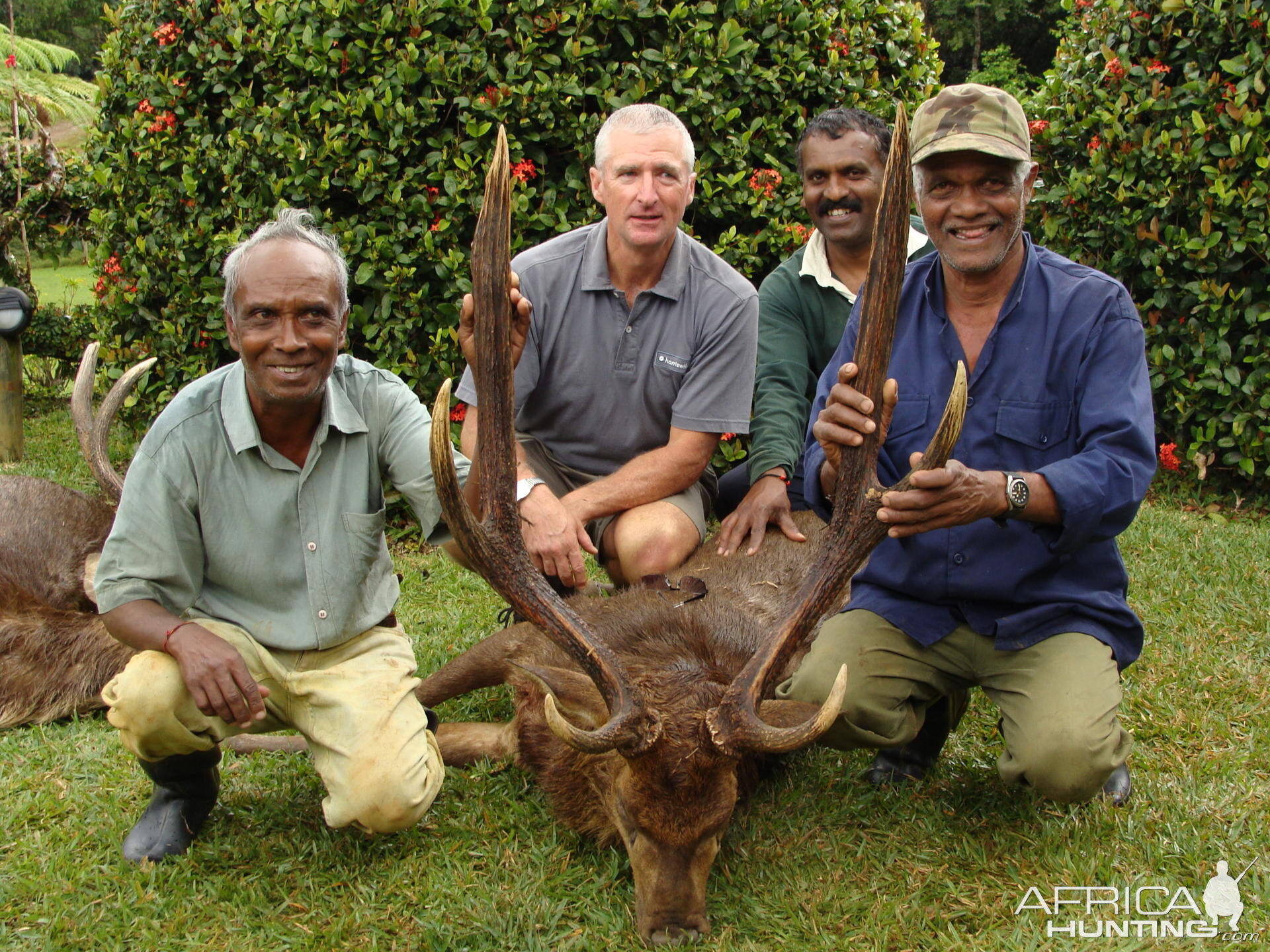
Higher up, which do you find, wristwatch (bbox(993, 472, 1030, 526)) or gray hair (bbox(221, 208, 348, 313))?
gray hair (bbox(221, 208, 348, 313))

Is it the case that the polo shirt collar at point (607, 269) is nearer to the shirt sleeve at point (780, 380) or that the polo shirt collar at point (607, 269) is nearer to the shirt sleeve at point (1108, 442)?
the shirt sleeve at point (780, 380)

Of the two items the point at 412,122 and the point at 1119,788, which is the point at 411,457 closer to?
the point at 1119,788

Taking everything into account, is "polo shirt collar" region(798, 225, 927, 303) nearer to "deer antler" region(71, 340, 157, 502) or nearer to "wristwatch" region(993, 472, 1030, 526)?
"wristwatch" region(993, 472, 1030, 526)

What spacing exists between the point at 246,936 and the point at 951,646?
Answer: 235 cm

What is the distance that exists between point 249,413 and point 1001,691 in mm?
2571

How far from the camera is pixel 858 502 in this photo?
3434 mm

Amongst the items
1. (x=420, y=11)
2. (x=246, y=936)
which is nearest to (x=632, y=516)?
(x=246, y=936)

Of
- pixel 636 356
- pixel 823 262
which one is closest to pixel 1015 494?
pixel 636 356

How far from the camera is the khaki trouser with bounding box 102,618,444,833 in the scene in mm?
3291

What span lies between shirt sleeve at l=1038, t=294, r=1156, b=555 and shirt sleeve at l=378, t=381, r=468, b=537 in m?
1.90

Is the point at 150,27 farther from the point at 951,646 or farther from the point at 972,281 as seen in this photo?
the point at 951,646

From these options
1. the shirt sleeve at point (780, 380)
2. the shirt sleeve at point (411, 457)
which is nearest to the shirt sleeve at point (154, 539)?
the shirt sleeve at point (411, 457)

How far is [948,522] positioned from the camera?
324cm

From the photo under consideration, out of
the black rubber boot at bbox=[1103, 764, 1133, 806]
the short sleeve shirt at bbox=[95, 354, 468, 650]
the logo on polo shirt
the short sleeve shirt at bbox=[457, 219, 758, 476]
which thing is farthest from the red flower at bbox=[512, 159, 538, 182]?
the black rubber boot at bbox=[1103, 764, 1133, 806]
